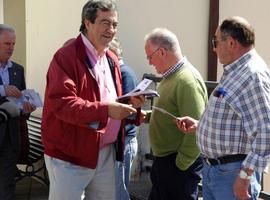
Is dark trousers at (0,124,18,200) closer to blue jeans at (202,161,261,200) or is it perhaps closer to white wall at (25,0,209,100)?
white wall at (25,0,209,100)

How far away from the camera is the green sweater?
349 cm

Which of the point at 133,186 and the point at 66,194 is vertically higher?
the point at 66,194

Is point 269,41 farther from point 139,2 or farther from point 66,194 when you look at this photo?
point 66,194

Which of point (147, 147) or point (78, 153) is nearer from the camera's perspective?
point (78, 153)

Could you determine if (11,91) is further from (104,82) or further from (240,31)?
(240,31)

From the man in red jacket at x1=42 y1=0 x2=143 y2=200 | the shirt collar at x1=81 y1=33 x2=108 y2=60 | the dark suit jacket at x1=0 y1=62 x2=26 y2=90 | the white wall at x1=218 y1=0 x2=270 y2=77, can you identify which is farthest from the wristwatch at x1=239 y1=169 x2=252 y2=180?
the white wall at x1=218 y1=0 x2=270 y2=77

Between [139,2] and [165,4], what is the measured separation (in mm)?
412

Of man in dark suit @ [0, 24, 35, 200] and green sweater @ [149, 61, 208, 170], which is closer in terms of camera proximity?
green sweater @ [149, 61, 208, 170]

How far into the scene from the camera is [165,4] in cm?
640

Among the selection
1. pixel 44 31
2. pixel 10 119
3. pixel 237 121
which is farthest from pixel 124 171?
pixel 44 31

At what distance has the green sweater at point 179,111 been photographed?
3.49 m

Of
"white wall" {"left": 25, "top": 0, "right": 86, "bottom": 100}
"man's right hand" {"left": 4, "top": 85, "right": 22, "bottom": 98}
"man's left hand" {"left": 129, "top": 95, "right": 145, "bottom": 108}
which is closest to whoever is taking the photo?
"man's left hand" {"left": 129, "top": 95, "right": 145, "bottom": 108}

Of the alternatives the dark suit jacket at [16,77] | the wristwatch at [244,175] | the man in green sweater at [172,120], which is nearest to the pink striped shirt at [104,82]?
the man in green sweater at [172,120]

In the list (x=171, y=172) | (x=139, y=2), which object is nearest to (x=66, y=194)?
(x=171, y=172)
